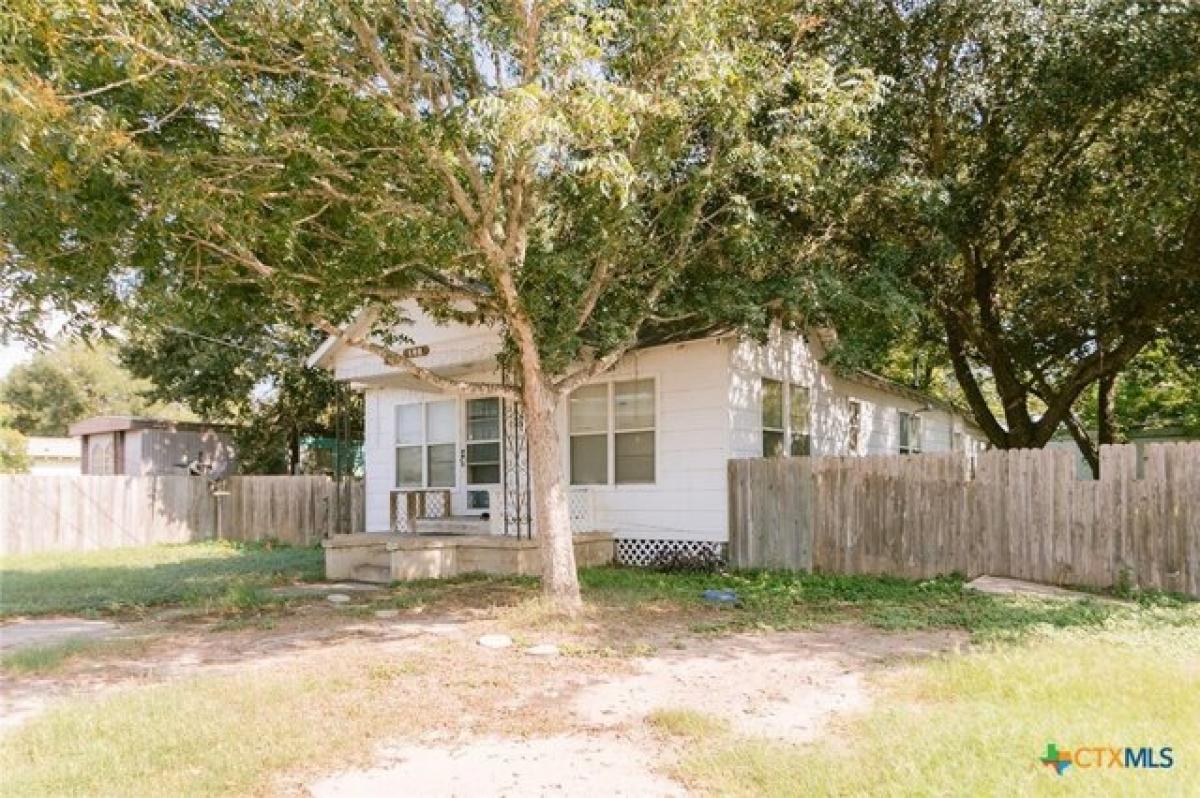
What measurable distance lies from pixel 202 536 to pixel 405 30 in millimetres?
15975

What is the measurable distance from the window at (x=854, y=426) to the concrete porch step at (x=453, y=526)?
273 inches

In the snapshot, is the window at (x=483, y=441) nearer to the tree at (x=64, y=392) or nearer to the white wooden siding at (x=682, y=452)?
the white wooden siding at (x=682, y=452)

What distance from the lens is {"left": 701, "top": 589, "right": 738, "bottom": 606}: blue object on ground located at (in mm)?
9461

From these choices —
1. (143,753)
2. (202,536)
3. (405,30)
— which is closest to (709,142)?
(405,30)

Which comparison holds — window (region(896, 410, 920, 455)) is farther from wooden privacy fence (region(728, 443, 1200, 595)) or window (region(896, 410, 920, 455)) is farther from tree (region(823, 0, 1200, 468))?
wooden privacy fence (region(728, 443, 1200, 595))

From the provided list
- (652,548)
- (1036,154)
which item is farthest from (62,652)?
(1036,154)

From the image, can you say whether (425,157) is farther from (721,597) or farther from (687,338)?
(721,597)

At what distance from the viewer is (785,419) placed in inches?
528

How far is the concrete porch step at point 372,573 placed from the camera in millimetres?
12484

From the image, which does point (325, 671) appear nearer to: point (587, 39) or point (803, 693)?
point (803, 693)

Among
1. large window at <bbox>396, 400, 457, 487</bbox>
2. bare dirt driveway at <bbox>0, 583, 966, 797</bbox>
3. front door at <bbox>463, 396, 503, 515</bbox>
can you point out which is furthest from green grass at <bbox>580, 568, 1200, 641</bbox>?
large window at <bbox>396, 400, 457, 487</bbox>

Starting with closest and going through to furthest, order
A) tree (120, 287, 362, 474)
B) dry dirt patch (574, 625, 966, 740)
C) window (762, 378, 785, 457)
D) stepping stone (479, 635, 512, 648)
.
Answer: dry dirt patch (574, 625, 966, 740) < stepping stone (479, 635, 512, 648) < window (762, 378, 785, 457) < tree (120, 287, 362, 474)

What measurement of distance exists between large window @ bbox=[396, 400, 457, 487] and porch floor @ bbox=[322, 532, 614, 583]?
2.35 metres

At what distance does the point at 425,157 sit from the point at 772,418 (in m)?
7.43
